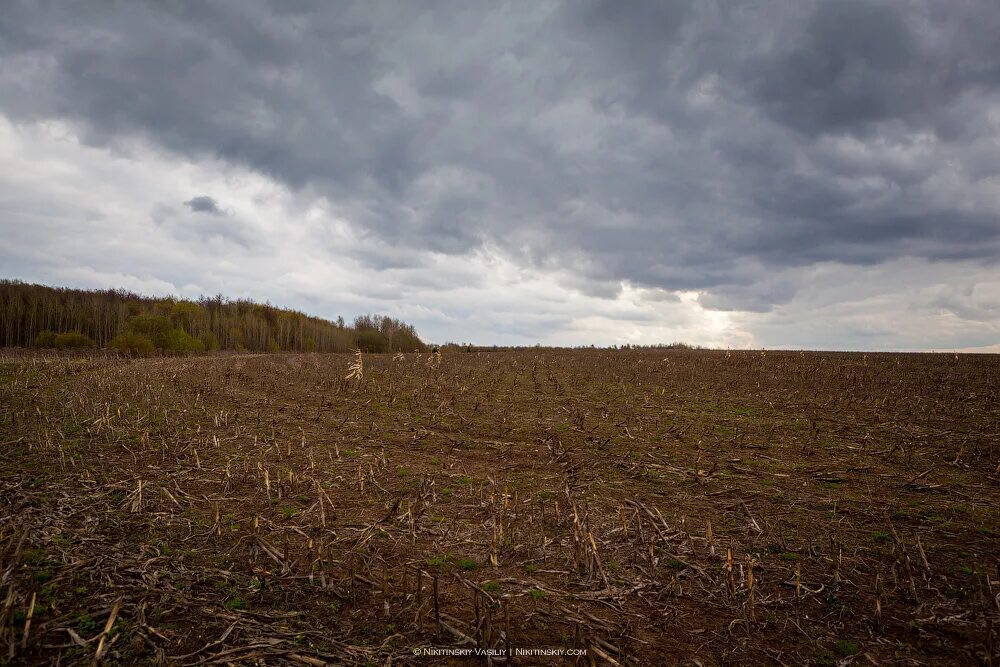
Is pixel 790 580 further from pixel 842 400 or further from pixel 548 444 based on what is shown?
pixel 842 400

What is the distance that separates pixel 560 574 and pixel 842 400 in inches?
711

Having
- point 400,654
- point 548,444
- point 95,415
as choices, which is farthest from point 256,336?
point 400,654

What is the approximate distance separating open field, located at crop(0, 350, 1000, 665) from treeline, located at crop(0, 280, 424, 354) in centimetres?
5732

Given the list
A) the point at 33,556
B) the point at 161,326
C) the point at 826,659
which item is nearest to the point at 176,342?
the point at 161,326

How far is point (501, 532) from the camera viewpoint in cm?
793

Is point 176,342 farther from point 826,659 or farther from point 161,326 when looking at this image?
point 826,659

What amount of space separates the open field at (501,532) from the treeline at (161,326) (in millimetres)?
57315

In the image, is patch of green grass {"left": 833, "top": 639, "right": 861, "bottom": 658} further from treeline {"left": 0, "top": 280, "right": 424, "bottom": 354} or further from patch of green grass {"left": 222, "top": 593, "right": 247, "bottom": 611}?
treeline {"left": 0, "top": 280, "right": 424, "bottom": 354}

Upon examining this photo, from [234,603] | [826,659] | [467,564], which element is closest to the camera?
[826,659]

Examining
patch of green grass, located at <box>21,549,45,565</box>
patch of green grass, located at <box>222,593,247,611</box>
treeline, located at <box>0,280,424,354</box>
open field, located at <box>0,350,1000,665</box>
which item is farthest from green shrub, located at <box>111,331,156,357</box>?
patch of green grass, located at <box>222,593,247,611</box>

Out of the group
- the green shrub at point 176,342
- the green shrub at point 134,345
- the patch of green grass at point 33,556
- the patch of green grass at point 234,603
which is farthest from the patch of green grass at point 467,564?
the green shrub at point 176,342

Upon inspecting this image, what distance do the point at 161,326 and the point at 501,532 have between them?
7504 centimetres

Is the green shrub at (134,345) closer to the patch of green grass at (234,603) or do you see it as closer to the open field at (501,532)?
the open field at (501,532)

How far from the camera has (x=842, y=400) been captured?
19422 millimetres
